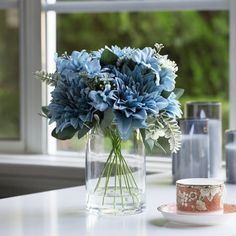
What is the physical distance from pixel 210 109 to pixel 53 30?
837 millimetres

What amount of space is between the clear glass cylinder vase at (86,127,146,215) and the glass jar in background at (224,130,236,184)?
483mm

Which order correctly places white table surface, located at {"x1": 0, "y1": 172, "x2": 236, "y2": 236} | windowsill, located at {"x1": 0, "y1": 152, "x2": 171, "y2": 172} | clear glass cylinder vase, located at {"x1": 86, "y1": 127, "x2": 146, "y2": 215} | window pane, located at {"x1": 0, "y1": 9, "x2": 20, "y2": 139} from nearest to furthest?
white table surface, located at {"x1": 0, "y1": 172, "x2": 236, "y2": 236}
clear glass cylinder vase, located at {"x1": 86, "y1": 127, "x2": 146, "y2": 215}
windowsill, located at {"x1": 0, "y1": 152, "x2": 171, "y2": 172}
window pane, located at {"x1": 0, "y1": 9, "x2": 20, "y2": 139}

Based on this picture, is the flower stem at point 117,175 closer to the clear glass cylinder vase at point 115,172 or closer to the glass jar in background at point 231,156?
the clear glass cylinder vase at point 115,172

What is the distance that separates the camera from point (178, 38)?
304 cm

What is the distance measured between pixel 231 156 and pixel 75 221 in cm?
71

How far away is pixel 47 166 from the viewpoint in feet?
9.27

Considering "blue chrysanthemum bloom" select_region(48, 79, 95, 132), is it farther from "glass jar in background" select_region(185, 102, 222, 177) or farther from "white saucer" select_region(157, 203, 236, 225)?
"glass jar in background" select_region(185, 102, 222, 177)

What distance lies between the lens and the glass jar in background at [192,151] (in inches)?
90.2

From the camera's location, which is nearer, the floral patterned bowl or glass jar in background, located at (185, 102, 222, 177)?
the floral patterned bowl

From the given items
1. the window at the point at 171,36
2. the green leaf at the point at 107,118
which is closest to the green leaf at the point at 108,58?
the green leaf at the point at 107,118

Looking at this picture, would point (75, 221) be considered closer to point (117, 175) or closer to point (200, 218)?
point (117, 175)

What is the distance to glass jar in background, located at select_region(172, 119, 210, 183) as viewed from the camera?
229cm

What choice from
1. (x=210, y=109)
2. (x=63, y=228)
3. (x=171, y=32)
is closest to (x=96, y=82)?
(x=63, y=228)

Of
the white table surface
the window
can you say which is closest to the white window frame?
the window
